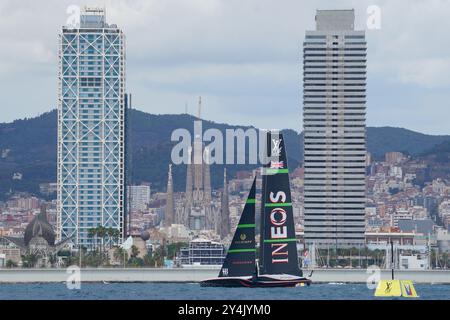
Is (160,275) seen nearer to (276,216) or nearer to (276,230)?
(276,230)

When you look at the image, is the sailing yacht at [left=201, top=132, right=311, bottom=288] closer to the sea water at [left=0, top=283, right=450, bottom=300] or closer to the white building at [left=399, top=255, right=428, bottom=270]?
the sea water at [left=0, top=283, right=450, bottom=300]

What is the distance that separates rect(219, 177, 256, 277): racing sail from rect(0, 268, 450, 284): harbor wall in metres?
43.4

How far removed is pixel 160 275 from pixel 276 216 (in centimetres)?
5733

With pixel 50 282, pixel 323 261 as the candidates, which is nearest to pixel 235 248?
pixel 50 282

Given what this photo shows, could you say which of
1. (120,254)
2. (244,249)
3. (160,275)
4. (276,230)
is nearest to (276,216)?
(276,230)

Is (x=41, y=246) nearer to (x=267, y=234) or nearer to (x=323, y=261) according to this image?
(x=323, y=261)

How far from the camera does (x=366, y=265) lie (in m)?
177

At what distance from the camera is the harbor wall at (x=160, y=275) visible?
444ft
